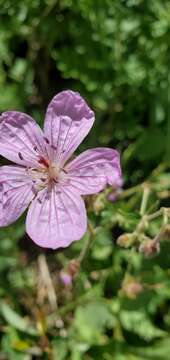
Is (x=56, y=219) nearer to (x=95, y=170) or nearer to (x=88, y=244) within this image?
(x=95, y=170)

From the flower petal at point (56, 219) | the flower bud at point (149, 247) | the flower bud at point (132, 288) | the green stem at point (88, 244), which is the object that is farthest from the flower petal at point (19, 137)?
the flower bud at point (132, 288)

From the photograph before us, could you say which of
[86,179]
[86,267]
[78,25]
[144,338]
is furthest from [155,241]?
[78,25]

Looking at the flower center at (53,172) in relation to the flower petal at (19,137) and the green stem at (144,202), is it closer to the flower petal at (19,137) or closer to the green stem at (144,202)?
the flower petal at (19,137)

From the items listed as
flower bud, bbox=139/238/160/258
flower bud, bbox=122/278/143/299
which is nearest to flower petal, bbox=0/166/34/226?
flower bud, bbox=139/238/160/258

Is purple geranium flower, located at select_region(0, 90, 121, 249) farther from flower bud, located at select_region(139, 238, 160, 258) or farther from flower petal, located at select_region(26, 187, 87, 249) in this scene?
flower bud, located at select_region(139, 238, 160, 258)

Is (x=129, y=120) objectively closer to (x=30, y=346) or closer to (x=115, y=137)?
(x=115, y=137)
